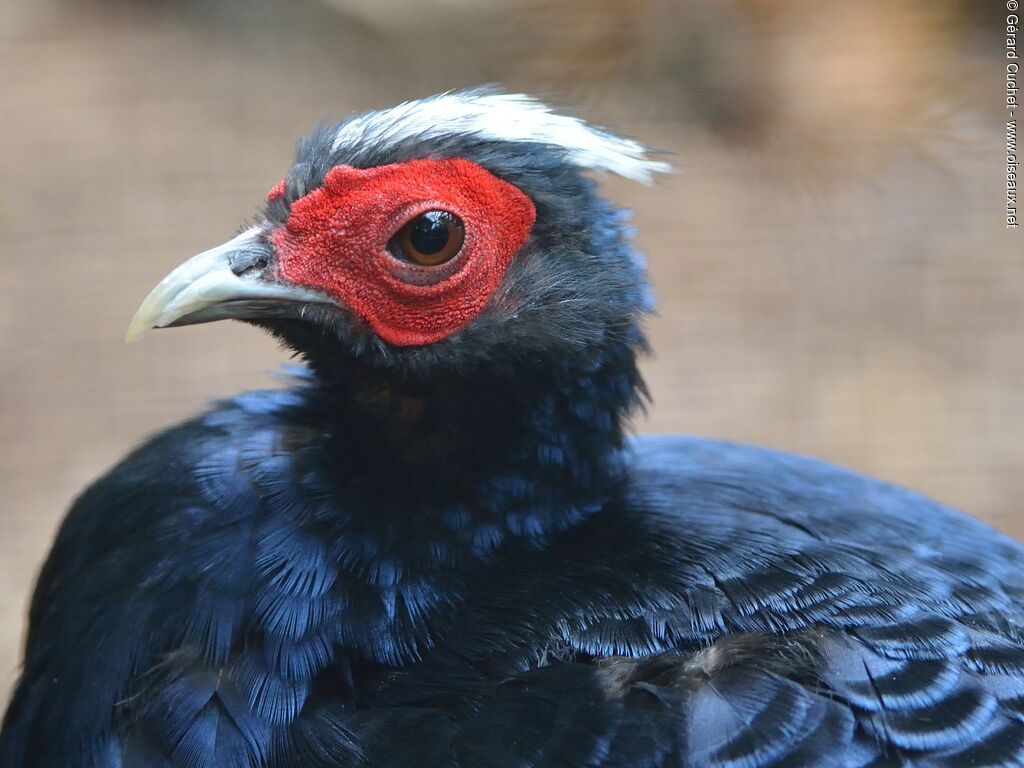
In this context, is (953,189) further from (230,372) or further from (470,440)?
(470,440)

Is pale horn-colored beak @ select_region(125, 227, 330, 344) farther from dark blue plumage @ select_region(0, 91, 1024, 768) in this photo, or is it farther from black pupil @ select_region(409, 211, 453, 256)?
black pupil @ select_region(409, 211, 453, 256)

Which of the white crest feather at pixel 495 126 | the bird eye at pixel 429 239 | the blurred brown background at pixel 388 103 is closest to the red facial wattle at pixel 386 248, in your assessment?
the bird eye at pixel 429 239

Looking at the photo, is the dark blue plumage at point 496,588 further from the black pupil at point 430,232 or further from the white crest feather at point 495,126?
the black pupil at point 430,232

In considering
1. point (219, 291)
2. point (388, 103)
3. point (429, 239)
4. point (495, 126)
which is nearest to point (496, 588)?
point (429, 239)

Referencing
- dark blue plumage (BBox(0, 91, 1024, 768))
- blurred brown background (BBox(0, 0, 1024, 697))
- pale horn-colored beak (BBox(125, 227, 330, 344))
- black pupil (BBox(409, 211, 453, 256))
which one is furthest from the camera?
blurred brown background (BBox(0, 0, 1024, 697))

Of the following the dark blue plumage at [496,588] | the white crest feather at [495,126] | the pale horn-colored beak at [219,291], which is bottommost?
the dark blue plumage at [496,588]

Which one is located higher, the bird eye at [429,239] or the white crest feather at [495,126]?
the white crest feather at [495,126]

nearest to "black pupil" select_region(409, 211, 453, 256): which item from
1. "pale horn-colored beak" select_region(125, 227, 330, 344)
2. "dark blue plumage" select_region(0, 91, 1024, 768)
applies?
"dark blue plumage" select_region(0, 91, 1024, 768)

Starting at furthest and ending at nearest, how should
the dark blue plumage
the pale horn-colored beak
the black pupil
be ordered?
the black pupil → the pale horn-colored beak → the dark blue plumage
